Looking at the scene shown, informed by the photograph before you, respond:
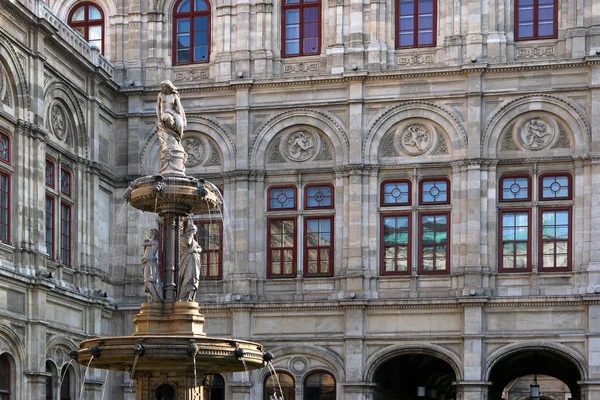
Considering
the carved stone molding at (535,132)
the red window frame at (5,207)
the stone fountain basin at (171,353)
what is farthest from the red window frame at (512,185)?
the stone fountain basin at (171,353)

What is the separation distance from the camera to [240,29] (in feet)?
131

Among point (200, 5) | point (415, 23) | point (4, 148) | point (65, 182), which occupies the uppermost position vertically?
point (200, 5)

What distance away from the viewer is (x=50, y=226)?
35.6 metres

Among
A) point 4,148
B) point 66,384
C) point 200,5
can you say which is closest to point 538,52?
point 200,5

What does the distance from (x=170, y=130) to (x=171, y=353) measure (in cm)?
449

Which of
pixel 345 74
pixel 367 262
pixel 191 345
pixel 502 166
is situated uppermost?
pixel 345 74

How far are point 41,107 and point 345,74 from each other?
931cm

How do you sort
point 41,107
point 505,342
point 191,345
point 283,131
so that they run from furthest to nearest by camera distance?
point 283,131, point 505,342, point 41,107, point 191,345

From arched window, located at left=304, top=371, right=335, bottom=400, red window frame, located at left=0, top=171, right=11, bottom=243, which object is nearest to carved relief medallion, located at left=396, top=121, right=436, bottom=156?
arched window, located at left=304, top=371, right=335, bottom=400

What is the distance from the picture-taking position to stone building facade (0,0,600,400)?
121 feet

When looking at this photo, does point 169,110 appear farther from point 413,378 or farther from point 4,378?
point 413,378

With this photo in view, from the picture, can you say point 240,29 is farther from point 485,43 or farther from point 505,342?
point 505,342

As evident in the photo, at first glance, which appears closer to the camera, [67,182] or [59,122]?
[59,122]

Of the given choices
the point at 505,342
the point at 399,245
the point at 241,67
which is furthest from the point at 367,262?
the point at 241,67
